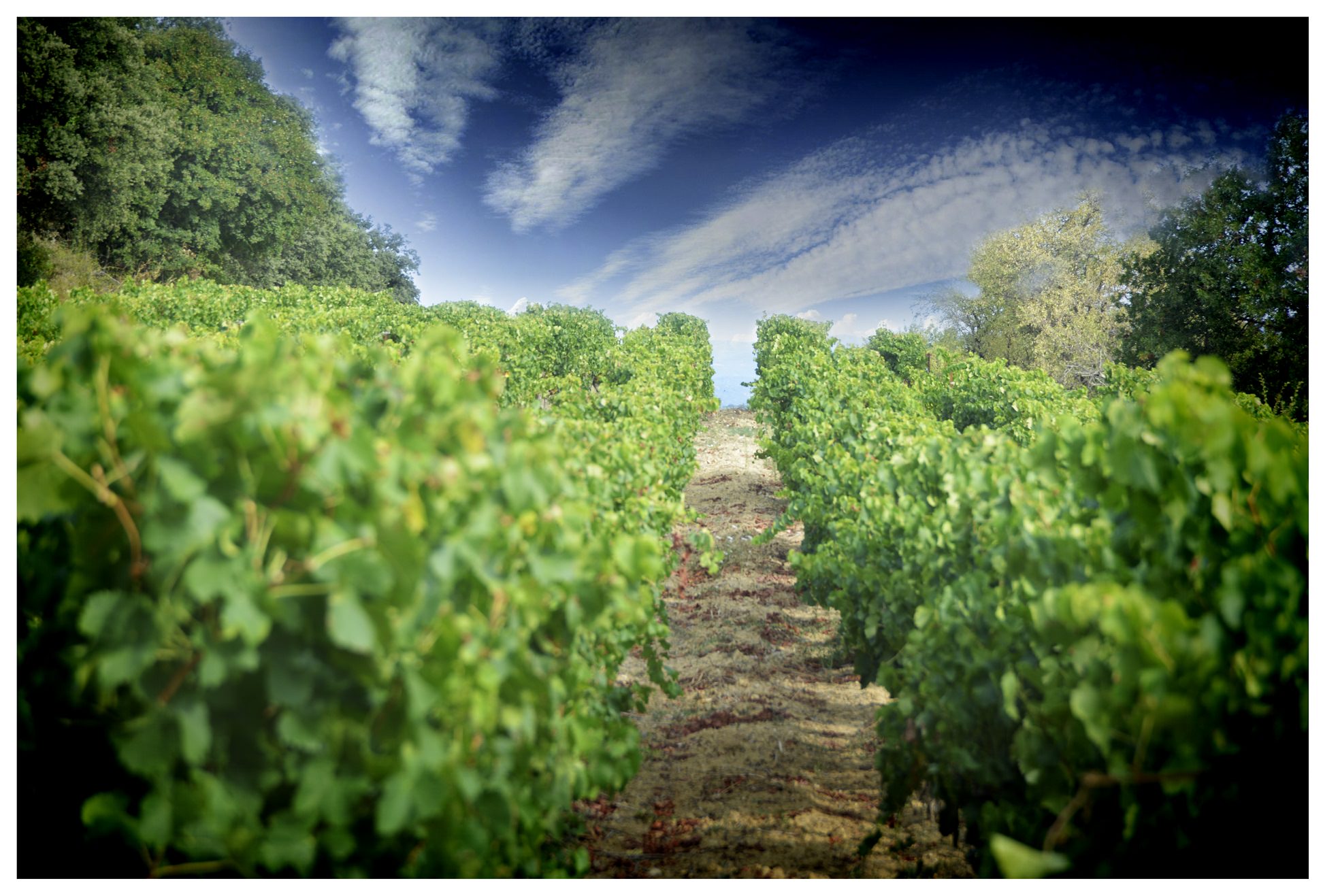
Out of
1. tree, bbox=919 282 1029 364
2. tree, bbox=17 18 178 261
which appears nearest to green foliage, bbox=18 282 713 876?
tree, bbox=17 18 178 261

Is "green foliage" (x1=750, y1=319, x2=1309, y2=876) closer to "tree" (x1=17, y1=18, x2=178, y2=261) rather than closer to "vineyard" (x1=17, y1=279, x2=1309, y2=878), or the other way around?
"vineyard" (x1=17, y1=279, x2=1309, y2=878)

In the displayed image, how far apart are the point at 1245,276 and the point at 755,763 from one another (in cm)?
2460

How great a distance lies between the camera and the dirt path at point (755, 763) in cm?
371

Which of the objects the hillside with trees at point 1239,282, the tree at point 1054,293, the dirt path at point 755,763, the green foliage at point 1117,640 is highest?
the tree at point 1054,293

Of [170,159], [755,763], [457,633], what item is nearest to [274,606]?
[457,633]

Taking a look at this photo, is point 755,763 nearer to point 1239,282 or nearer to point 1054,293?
point 1239,282

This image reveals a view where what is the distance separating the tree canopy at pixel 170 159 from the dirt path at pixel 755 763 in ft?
83.2

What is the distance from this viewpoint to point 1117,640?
200 cm

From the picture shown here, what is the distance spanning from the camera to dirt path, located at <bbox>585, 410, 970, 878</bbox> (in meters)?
3.71

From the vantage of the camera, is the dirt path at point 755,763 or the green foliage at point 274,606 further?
the dirt path at point 755,763

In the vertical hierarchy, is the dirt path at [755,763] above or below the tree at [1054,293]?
below

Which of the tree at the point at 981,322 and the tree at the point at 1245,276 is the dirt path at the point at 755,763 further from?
A: the tree at the point at 981,322

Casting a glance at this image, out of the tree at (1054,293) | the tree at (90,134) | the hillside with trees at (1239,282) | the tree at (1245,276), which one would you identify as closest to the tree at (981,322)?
the tree at (1054,293)
